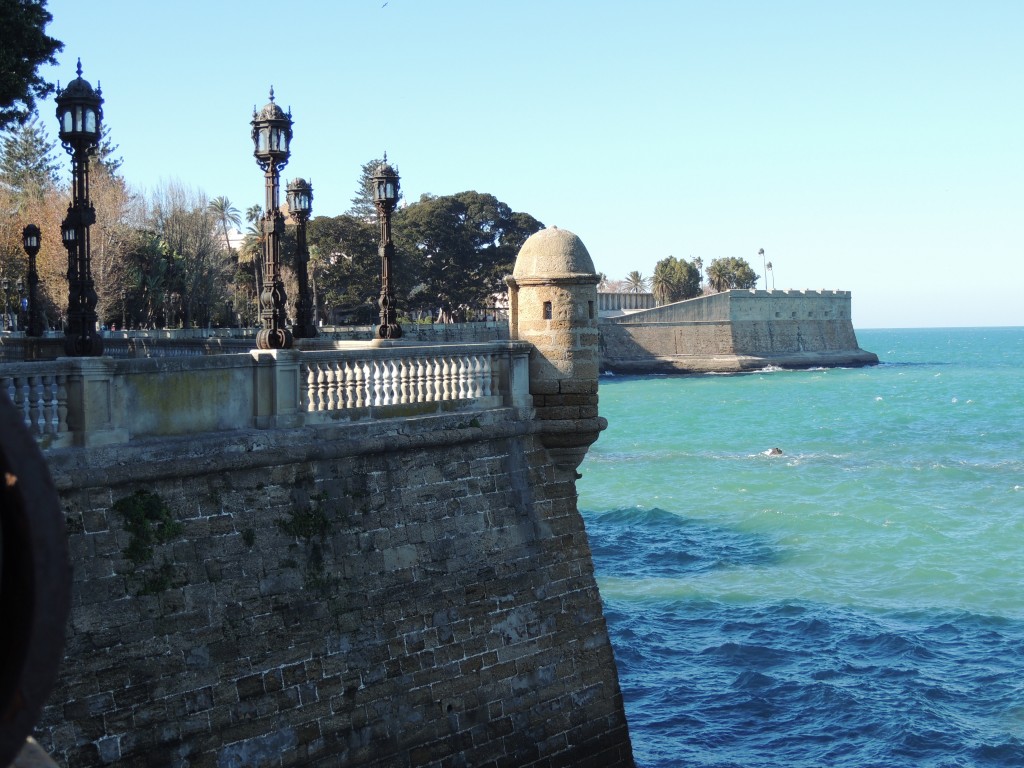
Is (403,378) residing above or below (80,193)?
below

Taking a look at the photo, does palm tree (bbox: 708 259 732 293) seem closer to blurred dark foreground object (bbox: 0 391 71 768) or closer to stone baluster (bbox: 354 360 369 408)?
stone baluster (bbox: 354 360 369 408)

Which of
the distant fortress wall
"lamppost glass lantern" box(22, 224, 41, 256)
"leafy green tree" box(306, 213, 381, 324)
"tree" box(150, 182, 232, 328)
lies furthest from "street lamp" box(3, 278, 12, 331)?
the distant fortress wall

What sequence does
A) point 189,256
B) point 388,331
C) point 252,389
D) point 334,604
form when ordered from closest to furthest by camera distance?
point 334,604
point 252,389
point 388,331
point 189,256

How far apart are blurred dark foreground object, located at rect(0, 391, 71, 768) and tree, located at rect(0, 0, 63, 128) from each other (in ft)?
46.8

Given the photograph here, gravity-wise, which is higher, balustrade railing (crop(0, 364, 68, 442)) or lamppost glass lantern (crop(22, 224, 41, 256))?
lamppost glass lantern (crop(22, 224, 41, 256))

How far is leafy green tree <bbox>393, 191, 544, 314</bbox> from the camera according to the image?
7538 centimetres

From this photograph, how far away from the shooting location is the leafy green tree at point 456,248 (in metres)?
75.4

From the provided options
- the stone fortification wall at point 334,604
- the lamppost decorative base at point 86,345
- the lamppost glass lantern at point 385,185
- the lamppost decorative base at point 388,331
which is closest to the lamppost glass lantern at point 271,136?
the lamppost decorative base at point 86,345

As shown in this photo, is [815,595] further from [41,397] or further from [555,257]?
[41,397]

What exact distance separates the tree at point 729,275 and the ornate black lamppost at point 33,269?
99.9 meters

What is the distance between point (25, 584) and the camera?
9.68ft

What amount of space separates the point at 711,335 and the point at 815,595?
245 ft

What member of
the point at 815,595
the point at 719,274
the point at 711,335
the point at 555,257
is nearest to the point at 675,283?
the point at 719,274

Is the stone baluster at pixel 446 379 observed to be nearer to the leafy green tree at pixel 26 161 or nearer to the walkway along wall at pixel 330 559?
the walkway along wall at pixel 330 559
